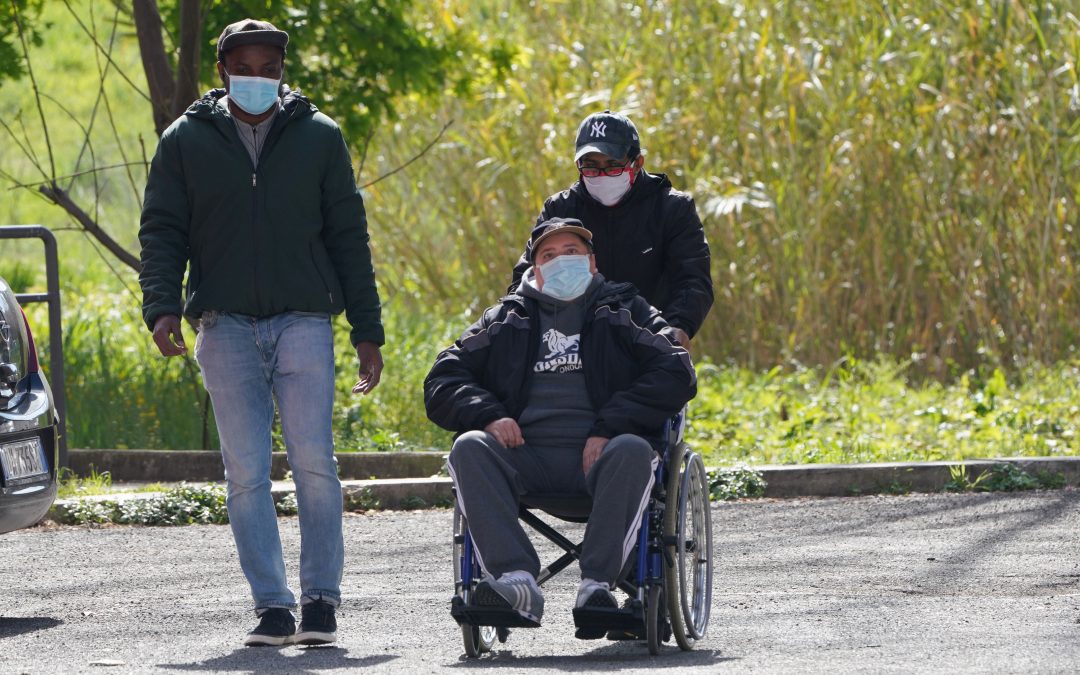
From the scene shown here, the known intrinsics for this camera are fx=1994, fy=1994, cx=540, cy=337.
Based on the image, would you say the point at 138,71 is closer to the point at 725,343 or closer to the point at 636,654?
the point at 725,343

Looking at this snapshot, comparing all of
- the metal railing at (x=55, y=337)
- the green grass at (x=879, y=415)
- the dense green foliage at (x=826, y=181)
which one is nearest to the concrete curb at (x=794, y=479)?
the green grass at (x=879, y=415)

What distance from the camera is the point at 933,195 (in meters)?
13.7

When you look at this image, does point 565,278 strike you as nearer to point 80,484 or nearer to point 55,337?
point 55,337

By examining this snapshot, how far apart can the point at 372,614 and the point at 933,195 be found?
26.3 ft

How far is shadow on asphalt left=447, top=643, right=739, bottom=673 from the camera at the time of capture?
18.2 ft

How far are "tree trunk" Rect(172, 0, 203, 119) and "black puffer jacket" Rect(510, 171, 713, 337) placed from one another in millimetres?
4520

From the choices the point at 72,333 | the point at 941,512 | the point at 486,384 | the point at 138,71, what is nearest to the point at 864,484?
the point at 941,512

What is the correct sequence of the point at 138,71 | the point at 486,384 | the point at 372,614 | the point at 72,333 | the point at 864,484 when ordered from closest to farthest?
the point at 486,384
the point at 372,614
the point at 864,484
the point at 72,333
the point at 138,71

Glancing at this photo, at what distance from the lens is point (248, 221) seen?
19.5 ft

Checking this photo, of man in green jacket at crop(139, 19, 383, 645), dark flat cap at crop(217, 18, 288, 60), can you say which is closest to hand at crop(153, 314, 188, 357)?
man in green jacket at crop(139, 19, 383, 645)

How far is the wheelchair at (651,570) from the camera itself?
5.68m

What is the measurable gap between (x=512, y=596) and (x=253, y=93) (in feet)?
5.50

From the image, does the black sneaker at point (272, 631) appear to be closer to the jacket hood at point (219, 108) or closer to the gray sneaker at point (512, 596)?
the gray sneaker at point (512, 596)

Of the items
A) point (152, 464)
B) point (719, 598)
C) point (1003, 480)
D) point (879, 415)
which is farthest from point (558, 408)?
point (879, 415)
